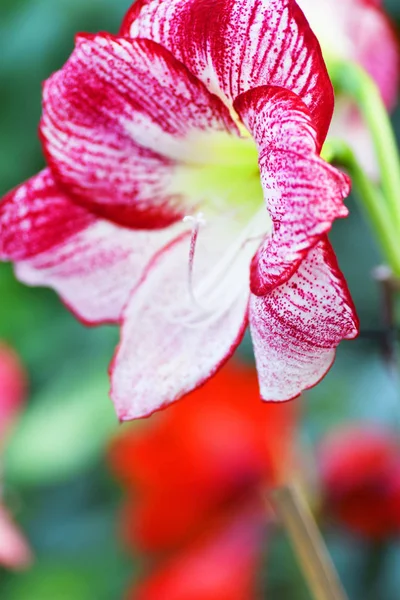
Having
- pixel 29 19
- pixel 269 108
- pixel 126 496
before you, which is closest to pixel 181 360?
pixel 269 108

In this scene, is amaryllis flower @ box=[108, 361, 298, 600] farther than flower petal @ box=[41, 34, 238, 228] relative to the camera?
Yes

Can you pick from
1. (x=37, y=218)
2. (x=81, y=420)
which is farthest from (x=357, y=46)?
(x=81, y=420)

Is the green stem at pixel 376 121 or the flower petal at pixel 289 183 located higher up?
the flower petal at pixel 289 183

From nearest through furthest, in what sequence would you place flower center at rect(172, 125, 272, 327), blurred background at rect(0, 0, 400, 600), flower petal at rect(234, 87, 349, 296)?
flower petal at rect(234, 87, 349, 296) → flower center at rect(172, 125, 272, 327) → blurred background at rect(0, 0, 400, 600)

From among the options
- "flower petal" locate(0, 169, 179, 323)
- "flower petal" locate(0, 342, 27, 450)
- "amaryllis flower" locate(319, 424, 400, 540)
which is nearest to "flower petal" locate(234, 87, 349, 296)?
"flower petal" locate(0, 169, 179, 323)

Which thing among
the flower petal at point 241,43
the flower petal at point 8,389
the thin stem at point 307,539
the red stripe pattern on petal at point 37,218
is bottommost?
the flower petal at point 8,389

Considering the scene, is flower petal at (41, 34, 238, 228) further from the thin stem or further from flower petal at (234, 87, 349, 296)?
the thin stem

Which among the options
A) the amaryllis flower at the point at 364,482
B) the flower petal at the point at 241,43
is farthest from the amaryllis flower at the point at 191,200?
the amaryllis flower at the point at 364,482

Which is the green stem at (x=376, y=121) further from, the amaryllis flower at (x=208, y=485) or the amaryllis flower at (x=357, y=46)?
the amaryllis flower at (x=208, y=485)
